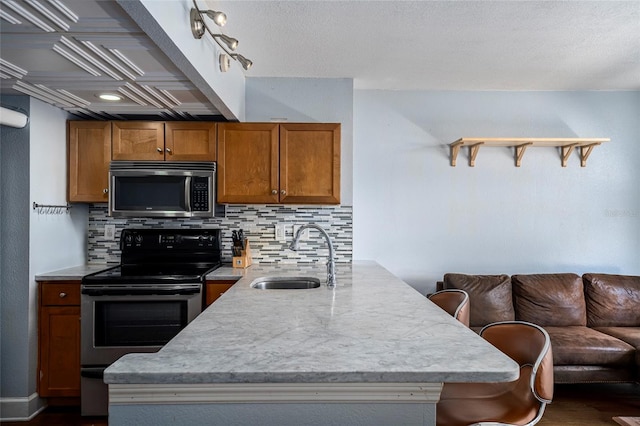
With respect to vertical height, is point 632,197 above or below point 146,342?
above

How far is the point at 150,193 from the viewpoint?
10.3 feet

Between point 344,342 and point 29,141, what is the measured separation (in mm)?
2618

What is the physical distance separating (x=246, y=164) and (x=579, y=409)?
115 inches

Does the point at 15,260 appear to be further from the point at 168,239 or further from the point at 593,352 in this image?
the point at 593,352

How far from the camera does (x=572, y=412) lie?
280cm

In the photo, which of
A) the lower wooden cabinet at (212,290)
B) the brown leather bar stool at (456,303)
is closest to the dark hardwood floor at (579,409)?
the lower wooden cabinet at (212,290)

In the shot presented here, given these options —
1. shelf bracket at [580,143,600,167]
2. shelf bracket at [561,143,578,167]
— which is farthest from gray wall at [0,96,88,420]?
shelf bracket at [580,143,600,167]

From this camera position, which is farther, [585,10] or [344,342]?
[585,10]

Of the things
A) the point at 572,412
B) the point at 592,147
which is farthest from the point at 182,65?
the point at 592,147

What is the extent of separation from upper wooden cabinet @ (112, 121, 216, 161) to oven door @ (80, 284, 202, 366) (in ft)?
3.36

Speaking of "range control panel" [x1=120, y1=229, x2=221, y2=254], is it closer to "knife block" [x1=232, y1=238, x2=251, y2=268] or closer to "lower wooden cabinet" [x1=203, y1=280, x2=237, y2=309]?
"knife block" [x1=232, y1=238, x2=251, y2=268]

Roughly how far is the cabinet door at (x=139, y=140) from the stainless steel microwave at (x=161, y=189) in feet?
0.23

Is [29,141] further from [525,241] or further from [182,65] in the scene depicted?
[525,241]

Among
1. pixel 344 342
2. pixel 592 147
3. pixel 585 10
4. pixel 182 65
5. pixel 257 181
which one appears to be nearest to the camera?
pixel 344 342
